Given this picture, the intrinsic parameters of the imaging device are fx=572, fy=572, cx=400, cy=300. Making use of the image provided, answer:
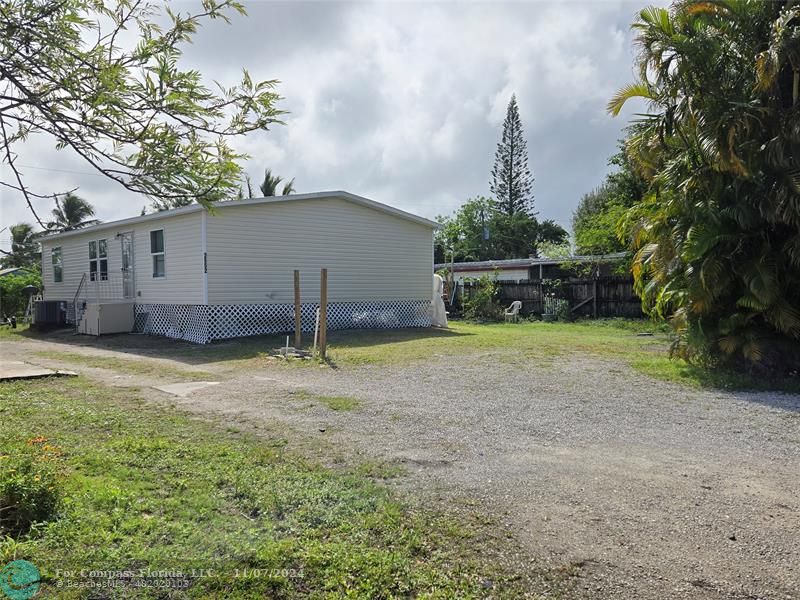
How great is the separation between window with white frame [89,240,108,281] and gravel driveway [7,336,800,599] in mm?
11942

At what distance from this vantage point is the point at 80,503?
11.0 ft

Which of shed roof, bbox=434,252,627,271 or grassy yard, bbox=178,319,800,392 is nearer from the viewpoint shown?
grassy yard, bbox=178,319,800,392

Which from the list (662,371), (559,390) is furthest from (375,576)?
(662,371)

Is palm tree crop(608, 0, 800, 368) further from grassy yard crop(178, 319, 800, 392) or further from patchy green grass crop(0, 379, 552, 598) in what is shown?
patchy green grass crop(0, 379, 552, 598)

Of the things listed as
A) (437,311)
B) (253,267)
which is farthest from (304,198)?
(437,311)

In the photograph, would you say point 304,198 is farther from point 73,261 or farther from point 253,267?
point 73,261

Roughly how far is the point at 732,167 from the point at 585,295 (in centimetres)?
1339

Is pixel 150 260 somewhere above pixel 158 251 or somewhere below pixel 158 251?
below

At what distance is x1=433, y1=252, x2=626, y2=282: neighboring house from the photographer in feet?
69.5

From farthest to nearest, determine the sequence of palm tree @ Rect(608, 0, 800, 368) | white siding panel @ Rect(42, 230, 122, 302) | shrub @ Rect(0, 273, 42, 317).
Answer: shrub @ Rect(0, 273, 42, 317) → white siding panel @ Rect(42, 230, 122, 302) → palm tree @ Rect(608, 0, 800, 368)

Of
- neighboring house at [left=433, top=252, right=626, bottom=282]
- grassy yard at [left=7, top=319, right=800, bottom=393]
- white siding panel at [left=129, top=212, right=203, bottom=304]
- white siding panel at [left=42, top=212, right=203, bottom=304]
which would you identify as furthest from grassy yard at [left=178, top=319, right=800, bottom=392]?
neighboring house at [left=433, top=252, right=626, bottom=282]

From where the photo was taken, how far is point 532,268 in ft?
82.4

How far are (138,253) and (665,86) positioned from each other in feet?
46.9

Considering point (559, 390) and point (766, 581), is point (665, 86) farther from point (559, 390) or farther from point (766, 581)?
point (766, 581)
